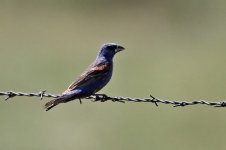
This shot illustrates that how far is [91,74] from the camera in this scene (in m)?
8.78

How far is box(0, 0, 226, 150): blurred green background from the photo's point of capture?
1661cm

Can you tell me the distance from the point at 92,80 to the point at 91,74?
0.07 metres

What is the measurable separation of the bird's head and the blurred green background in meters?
6.36

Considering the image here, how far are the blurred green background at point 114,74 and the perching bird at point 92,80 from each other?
6.50 m

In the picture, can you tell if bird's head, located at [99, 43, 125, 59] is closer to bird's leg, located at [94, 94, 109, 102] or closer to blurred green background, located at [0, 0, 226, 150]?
bird's leg, located at [94, 94, 109, 102]

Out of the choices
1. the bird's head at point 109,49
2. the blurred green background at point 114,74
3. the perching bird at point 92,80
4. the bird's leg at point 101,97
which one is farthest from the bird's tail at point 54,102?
the blurred green background at point 114,74

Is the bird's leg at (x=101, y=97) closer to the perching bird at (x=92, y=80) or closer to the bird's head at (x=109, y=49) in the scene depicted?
the perching bird at (x=92, y=80)

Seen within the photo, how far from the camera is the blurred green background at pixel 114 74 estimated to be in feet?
54.5

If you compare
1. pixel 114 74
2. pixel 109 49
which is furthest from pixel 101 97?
pixel 114 74

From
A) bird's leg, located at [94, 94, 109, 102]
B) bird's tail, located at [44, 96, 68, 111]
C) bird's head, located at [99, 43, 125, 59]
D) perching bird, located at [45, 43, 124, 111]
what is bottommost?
bird's tail, located at [44, 96, 68, 111]

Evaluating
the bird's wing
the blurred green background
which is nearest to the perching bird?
the bird's wing

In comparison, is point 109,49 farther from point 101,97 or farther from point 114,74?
point 114,74
